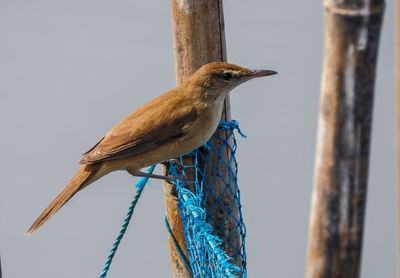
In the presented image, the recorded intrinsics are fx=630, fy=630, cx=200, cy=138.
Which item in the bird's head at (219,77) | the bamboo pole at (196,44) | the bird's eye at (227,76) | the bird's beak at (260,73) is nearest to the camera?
the bamboo pole at (196,44)

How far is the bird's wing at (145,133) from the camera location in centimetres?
438

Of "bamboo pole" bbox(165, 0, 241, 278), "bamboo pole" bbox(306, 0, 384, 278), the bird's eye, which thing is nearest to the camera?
"bamboo pole" bbox(306, 0, 384, 278)

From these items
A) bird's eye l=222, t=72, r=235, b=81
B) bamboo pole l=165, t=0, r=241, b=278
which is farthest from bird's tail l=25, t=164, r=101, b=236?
bird's eye l=222, t=72, r=235, b=81

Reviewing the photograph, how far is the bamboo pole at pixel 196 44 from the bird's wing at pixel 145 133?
0.94ft

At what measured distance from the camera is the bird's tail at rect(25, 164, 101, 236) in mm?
4320

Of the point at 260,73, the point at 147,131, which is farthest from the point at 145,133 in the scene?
the point at 260,73

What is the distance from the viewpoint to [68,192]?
438 centimetres

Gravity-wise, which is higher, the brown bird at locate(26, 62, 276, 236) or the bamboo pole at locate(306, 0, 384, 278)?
the bamboo pole at locate(306, 0, 384, 278)

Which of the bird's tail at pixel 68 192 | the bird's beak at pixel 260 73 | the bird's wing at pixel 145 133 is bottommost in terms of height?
the bird's tail at pixel 68 192

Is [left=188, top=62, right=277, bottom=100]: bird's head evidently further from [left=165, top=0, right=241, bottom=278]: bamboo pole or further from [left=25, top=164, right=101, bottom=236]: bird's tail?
[left=25, top=164, right=101, bottom=236]: bird's tail

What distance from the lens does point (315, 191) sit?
210 centimetres

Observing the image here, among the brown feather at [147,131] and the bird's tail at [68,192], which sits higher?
the brown feather at [147,131]

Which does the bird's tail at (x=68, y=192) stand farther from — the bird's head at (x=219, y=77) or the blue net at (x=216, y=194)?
the bird's head at (x=219, y=77)

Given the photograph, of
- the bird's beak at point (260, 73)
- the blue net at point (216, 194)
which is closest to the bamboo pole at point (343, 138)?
the blue net at point (216, 194)
